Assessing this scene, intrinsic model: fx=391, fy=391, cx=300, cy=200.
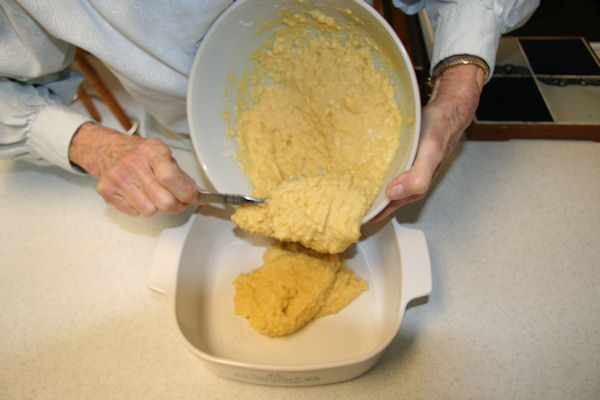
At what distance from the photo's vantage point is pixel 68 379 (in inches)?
30.2

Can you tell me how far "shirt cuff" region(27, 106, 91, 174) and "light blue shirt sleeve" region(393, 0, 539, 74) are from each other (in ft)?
2.35

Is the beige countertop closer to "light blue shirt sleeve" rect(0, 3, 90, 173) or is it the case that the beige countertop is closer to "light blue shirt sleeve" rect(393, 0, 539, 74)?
"light blue shirt sleeve" rect(0, 3, 90, 173)

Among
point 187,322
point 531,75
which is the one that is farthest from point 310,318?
point 531,75

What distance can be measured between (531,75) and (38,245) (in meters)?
1.35

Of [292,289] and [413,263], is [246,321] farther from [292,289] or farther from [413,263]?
[413,263]

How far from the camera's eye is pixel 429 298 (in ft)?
2.69

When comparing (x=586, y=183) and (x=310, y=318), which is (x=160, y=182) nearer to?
(x=310, y=318)

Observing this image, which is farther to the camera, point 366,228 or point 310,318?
point 366,228

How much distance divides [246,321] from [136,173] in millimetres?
374

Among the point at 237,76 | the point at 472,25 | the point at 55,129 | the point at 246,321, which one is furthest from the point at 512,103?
the point at 55,129

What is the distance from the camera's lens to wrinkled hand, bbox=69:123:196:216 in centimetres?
65

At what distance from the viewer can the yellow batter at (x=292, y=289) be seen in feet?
2.51

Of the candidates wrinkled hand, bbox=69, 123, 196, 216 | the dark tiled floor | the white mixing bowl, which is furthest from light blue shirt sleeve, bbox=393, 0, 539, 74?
the dark tiled floor

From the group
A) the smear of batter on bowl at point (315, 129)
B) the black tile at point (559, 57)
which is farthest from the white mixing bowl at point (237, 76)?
the black tile at point (559, 57)
